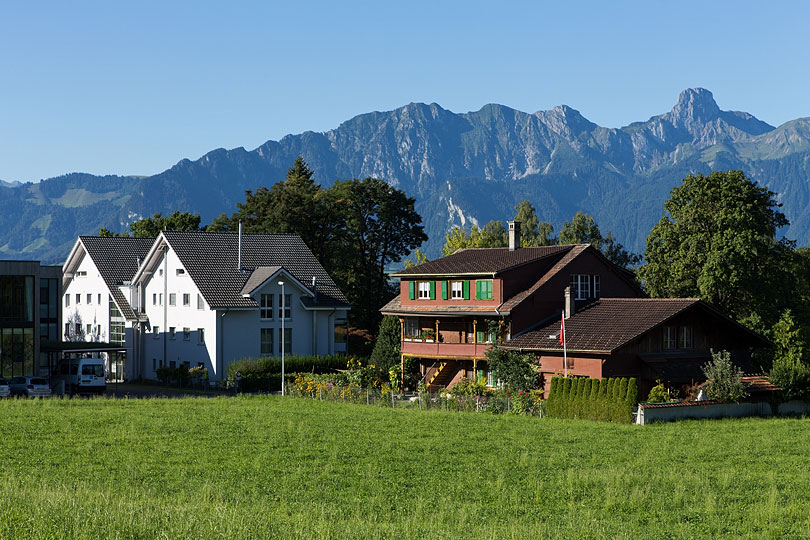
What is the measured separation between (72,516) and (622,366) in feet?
120

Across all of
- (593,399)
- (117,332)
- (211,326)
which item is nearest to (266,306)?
(211,326)

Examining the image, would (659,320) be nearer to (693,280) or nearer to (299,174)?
(693,280)

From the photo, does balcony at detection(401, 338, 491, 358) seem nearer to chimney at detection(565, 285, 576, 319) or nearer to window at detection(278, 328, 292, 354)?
chimney at detection(565, 285, 576, 319)

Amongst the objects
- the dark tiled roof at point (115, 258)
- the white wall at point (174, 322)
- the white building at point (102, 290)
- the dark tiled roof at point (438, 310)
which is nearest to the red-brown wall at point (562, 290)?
the dark tiled roof at point (438, 310)

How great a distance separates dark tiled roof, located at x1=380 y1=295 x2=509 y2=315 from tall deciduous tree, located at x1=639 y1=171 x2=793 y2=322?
532 inches

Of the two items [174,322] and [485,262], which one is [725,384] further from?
[174,322]

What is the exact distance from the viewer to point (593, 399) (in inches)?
1725

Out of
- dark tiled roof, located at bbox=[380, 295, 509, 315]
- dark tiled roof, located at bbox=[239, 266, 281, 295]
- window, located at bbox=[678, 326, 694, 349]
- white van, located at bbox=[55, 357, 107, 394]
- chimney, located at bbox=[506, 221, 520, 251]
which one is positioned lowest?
white van, located at bbox=[55, 357, 107, 394]

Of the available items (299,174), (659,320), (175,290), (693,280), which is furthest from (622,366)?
(299,174)

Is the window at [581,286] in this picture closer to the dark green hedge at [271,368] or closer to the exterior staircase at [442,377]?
the exterior staircase at [442,377]

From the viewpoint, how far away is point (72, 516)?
17703 mm

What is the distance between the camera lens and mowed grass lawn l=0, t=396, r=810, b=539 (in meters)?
19.0

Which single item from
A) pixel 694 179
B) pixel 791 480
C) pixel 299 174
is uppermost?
pixel 299 174

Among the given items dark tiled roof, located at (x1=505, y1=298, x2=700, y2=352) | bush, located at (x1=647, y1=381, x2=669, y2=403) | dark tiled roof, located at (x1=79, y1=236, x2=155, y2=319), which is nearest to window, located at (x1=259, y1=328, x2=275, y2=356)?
dark tiled roof, located at (x1=79, y1=236, x2=155, y2=319)
